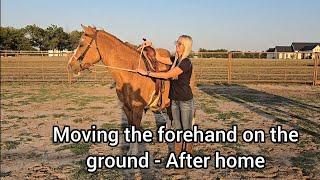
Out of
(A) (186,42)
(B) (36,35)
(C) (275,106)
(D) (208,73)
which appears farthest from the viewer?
(B) (36,35)

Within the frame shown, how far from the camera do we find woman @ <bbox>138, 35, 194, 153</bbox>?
4.12m

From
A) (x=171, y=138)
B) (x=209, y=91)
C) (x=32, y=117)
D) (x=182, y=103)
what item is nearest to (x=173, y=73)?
(x=182, y=103)

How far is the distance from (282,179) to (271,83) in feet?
41.7

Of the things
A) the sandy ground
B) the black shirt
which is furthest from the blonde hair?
the sandy ground

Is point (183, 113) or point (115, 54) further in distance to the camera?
point (115, 54)

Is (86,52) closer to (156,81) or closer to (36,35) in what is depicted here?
(156,81)

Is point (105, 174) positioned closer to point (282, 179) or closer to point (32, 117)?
point (282, 179)

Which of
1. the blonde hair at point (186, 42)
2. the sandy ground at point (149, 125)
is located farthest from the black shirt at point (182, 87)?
the sandy ground at point (149, 125)

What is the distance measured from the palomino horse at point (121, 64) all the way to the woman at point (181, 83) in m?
0.57

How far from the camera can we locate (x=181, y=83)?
433cm

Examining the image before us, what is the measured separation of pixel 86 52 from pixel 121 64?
0.56 meters

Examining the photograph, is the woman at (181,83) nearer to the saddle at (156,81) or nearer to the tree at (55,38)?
the saddle at (156,81)

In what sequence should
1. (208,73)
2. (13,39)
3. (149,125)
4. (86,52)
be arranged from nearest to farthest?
(86,52)
(149,125)
(208,73)
(13,39)

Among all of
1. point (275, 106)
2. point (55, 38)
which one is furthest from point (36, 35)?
point (275, 106)
